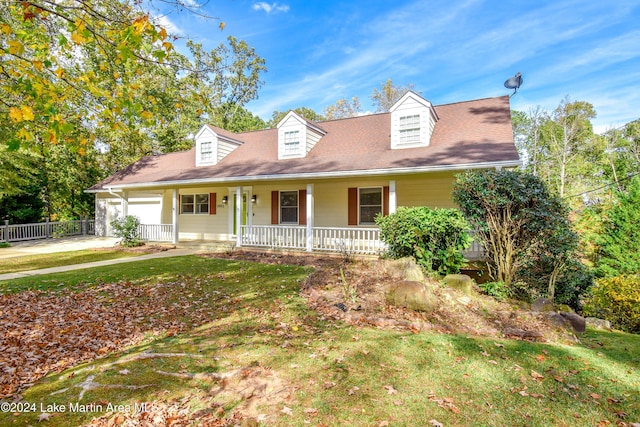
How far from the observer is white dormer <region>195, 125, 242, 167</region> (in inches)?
601

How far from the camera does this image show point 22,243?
16.6m

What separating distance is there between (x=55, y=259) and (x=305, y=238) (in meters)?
9.01

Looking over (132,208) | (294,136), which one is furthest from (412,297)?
(132,208)

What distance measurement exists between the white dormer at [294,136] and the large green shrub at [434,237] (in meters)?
6.72

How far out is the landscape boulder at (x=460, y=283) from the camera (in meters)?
6.50

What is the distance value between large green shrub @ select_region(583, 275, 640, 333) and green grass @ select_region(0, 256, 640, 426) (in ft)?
6.56

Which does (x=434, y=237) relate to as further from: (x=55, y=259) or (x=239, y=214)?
(x=55, y=259)

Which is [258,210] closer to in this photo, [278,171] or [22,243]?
[278,171]

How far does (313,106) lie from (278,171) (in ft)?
79.6

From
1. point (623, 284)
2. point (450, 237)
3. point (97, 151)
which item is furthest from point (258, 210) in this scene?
point (97, 151)

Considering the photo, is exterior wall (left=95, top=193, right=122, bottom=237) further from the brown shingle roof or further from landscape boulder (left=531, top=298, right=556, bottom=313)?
landscape boulder (left=531, top=298, right=556, bottom=313)

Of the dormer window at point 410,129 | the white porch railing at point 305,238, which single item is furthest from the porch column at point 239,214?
the dormer window at point 410,129

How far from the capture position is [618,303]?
6637 millimetres

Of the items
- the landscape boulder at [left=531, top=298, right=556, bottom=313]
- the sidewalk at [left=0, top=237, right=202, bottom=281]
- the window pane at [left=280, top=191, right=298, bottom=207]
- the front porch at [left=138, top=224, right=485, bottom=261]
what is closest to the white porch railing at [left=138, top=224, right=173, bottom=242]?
the sidewalk at [left=0, top=237, right=202, bottom=281]
